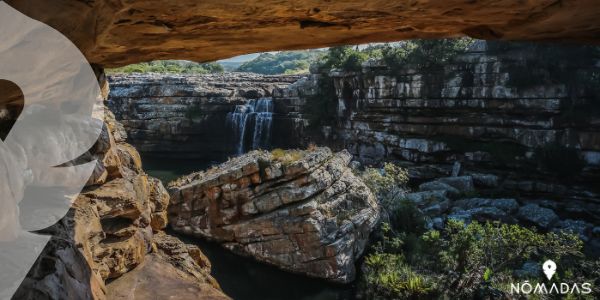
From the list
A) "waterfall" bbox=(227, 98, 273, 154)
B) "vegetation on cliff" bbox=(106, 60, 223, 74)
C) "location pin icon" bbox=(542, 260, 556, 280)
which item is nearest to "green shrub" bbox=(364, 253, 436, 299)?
"location pin icon" bbox=(542, 260, 556, 280)

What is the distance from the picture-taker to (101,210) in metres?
5.73

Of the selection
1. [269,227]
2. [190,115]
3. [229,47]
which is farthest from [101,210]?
[190,115]

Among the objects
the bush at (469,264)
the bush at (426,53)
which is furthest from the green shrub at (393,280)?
the bush at (426,53)

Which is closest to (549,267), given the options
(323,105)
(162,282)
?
(162,282)

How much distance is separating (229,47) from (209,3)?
5.16ft

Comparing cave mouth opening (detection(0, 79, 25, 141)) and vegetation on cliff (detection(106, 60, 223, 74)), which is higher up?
cave mouth opening (detection(0, 79, 25, 141))

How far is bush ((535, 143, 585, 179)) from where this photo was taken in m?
21.9

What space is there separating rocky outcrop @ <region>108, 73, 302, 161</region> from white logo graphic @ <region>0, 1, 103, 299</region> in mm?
28340

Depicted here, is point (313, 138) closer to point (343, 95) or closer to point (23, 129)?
point (343, 95)

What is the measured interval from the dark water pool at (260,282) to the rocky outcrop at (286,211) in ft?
0.98

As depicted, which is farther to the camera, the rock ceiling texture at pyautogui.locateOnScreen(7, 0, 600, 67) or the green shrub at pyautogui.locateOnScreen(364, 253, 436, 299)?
the green shrub at pyautogui.locateOnScreen(364, 253, 436, 299)

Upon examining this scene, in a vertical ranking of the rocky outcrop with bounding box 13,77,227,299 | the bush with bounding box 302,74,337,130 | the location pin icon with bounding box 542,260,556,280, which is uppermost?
the rocky outcrop with bounding box 13,77,227,299

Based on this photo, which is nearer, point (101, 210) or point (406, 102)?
point (101, 210)

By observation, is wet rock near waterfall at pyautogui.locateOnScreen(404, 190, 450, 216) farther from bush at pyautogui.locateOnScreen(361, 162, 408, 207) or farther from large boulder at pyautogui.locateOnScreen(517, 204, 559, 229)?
large boulder at pyautogui.locateOnScreen(517, 204, 559, 229)
